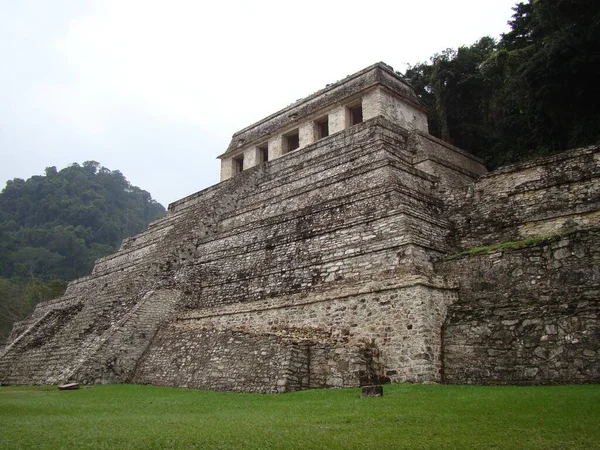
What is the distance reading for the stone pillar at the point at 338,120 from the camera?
2023 cm

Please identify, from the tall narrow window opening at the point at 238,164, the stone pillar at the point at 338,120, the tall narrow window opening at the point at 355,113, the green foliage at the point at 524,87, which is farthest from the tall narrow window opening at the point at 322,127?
the green foliage at the point at 524,87

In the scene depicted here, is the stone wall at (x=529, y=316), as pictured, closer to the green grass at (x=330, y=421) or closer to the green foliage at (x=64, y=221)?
the green grass at (x=330, y=421)

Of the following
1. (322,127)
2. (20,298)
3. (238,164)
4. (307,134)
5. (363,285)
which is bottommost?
(363,285)

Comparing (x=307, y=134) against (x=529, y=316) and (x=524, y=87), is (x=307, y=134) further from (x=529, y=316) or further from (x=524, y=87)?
(x=529, y=316)

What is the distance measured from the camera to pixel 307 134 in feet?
70.4

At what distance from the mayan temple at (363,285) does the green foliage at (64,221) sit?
107 feet

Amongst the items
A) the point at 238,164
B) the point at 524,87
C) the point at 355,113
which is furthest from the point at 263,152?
the point at 524,87

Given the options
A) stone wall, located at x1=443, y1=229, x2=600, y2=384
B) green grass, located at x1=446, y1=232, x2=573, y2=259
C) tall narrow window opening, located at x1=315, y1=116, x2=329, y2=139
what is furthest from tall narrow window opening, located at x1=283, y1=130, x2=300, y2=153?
stone wall, located at x1=443, y1=229, x2=600, y2=384

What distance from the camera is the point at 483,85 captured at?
80.3 feet

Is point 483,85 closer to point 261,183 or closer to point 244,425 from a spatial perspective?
point 261,183

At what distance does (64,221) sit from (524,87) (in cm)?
5785

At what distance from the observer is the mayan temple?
934 centimetres

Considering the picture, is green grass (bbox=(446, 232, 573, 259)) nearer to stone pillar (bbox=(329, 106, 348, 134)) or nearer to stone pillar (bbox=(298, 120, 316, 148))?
stone pillar (bbox=(329, 106, 348, 134))

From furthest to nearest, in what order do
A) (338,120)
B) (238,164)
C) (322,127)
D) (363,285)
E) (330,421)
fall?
(238,164), (322,127), (338,120), (363,285), (330,421)
